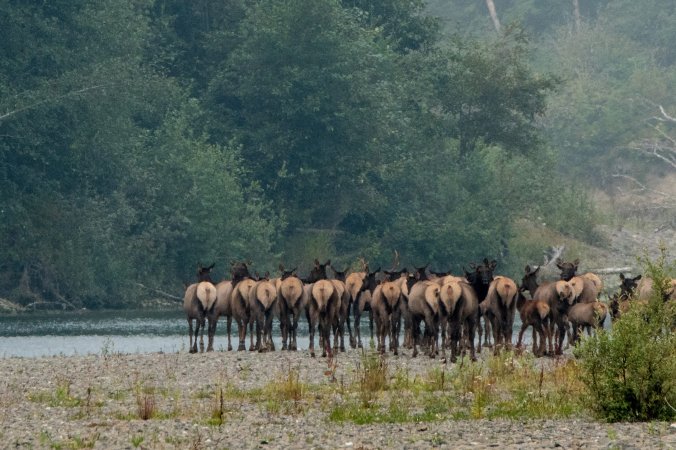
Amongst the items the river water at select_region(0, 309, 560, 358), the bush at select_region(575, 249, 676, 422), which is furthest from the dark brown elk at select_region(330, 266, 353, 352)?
the bush at select_region(575, 249, 676, 422)

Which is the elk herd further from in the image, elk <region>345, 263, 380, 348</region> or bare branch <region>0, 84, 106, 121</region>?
bare branch <region>0, 84, 106, 121</region>

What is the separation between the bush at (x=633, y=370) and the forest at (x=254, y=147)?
3660cm

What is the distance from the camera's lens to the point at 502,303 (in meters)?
30.0

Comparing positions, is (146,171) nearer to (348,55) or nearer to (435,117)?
(348,55)

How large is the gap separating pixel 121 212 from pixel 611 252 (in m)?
26.2

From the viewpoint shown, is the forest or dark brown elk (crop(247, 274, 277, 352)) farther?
the forest

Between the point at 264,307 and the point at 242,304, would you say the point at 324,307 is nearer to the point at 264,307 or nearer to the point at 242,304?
the point at 264,307

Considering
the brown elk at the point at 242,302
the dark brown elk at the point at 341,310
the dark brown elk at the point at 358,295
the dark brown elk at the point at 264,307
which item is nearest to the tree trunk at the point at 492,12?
the dark brown elk at the point at 358,295

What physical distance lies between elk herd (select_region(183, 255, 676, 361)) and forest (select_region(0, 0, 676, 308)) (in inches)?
890

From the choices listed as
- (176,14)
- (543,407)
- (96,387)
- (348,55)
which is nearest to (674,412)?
(543,407)

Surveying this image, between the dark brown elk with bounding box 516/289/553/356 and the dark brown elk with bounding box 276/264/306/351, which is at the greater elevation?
the dark brown elk with bounding box 276/264/306/351

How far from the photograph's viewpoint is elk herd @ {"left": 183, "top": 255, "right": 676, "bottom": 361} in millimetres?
29156

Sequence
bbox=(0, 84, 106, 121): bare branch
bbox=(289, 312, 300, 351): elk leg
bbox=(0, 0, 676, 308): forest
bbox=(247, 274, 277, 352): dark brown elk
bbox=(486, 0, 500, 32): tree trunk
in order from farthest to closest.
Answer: bbox=(486, 0, 500, 32): tree trunk < bbox=(0, 0, 676, 308): forest < bbox=(0, 84, 106, 121): bare branch < bbox=(247, 274, 277, 352): dark brown elk < bbox=(289, 312, 300, 351): elk leg

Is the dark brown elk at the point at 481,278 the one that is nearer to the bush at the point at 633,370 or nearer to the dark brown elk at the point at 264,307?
the dark brown elk at the point at 264,307
